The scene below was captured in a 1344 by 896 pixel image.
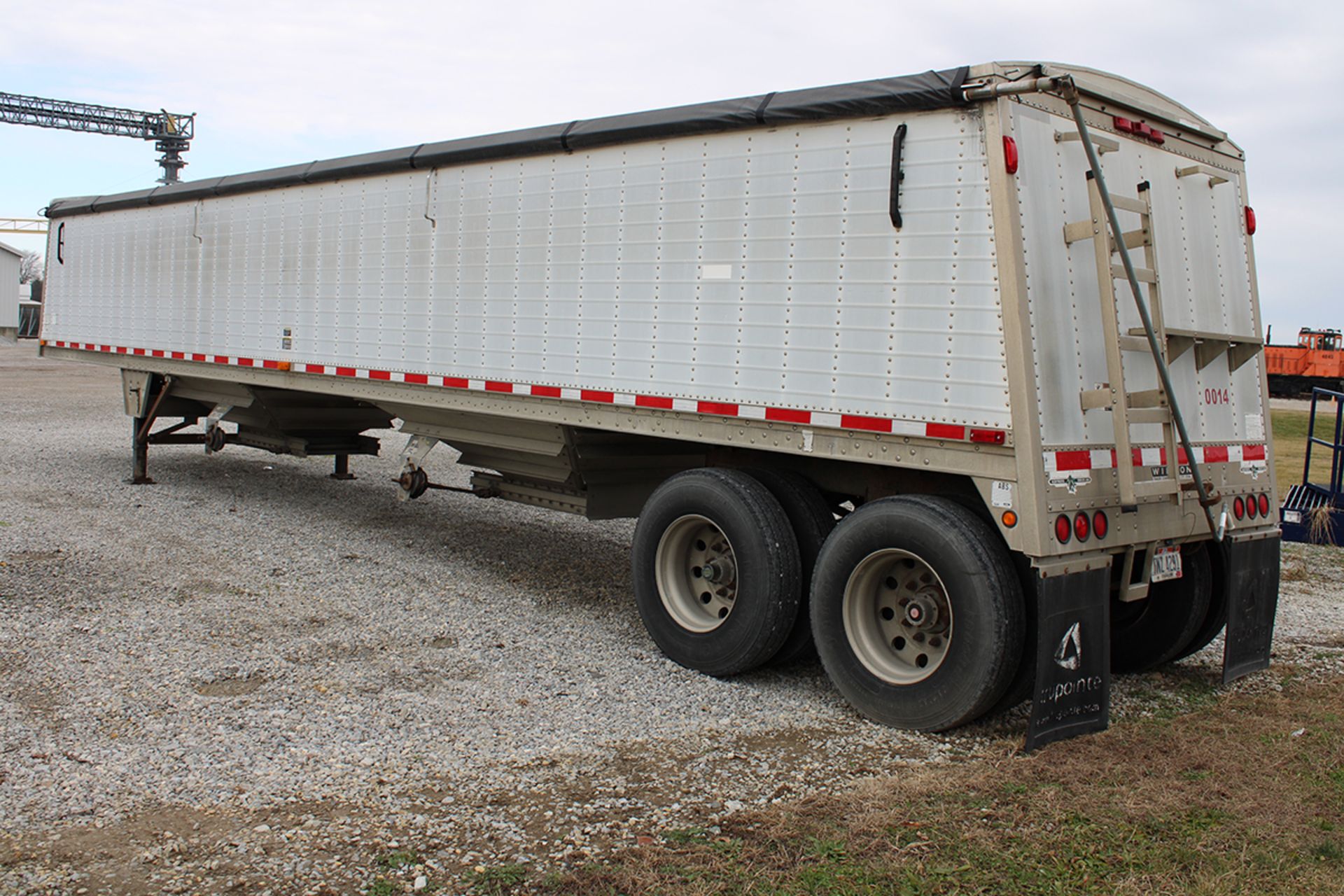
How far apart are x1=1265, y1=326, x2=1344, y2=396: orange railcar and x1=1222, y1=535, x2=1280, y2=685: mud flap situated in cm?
3325

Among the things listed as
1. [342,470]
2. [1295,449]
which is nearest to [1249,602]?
[342,470]

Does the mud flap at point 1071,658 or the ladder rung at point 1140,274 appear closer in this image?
the mud flap at point 1071,658

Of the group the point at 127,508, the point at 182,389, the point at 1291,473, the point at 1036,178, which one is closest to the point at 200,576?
the point at 127,508

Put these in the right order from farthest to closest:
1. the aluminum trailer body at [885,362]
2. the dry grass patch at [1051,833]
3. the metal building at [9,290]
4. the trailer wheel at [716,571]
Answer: the metal building at [9,290] < the trailer wheel at [716,571] < the aluminum trailer body at [885,362] < the dry grass patch at [1051,833]

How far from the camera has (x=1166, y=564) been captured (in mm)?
5531

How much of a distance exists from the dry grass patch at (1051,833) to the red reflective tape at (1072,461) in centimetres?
127

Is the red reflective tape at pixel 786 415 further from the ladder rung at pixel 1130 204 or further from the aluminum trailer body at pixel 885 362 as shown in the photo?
the ladder rung at pixel 1130 204

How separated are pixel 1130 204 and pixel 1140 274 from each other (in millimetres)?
366

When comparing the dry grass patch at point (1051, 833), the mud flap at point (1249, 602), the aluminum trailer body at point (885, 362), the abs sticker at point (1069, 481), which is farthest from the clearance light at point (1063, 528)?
the mud flap at point (1249, 602)

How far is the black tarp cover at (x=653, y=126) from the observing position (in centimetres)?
516

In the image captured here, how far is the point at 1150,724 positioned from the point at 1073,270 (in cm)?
225

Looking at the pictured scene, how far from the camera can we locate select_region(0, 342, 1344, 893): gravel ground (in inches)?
153

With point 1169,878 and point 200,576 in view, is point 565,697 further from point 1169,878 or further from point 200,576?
point 200,576

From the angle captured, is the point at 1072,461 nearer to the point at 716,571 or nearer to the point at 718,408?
the point at 718,408
